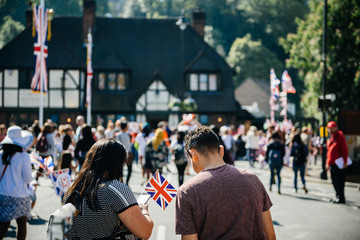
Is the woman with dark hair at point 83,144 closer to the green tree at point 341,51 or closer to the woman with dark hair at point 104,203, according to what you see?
the woman with dark hair at point 104,203

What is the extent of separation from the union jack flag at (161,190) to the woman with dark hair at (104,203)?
73cm

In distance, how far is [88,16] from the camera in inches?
1695

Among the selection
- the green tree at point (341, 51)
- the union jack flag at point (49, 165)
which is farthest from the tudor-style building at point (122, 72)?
the union jack flag at point (49, 165)

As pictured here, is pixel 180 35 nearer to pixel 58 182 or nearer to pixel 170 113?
pixel 170 113

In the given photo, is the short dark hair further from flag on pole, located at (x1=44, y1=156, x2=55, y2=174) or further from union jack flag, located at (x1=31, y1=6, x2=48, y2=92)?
union jack flag, located at (x1=31, y1=6, x2=48, y2=92)

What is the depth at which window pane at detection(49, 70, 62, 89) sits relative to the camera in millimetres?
38562

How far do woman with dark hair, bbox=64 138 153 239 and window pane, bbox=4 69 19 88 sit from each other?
36.6 meters

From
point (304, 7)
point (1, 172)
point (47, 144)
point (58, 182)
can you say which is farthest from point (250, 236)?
point (304, 7)

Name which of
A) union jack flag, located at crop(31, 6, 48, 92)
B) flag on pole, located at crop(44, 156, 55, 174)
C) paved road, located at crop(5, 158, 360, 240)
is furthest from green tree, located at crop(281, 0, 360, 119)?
flag on pole, located at crop(44, 156, 55, 174)

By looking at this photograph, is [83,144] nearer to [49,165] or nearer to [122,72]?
[49,165]

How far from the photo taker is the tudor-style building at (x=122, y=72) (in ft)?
126

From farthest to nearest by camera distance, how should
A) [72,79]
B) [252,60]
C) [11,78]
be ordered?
[252,60]
[72,79]
[11,78]

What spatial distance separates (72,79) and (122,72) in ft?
13.0

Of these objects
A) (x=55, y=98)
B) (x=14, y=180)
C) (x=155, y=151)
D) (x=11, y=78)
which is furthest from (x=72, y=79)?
(x=14, y=180)
